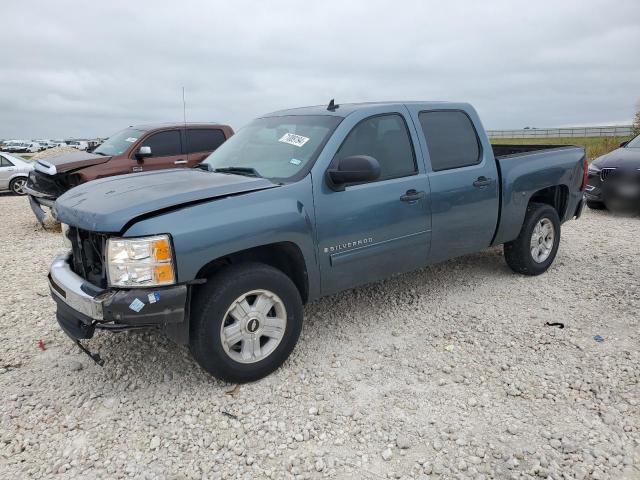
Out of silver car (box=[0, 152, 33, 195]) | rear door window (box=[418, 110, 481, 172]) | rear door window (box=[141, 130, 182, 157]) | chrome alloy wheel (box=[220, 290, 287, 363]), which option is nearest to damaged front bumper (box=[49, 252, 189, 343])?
chrome alloy wheel (box=[220, 290, 287, 363])

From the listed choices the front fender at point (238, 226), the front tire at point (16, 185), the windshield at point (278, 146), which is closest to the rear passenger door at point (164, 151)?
the windshield at point (278, 146)

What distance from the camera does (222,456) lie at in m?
2.85

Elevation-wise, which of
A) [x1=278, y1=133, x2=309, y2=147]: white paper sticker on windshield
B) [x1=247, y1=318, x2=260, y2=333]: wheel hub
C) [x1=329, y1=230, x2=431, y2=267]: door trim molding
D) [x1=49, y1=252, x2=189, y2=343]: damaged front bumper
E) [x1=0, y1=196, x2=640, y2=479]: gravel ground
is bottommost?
[x1=0, y1=196, x2=640, y2=479]: gravel ground

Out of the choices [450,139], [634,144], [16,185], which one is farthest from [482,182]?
[16,185]

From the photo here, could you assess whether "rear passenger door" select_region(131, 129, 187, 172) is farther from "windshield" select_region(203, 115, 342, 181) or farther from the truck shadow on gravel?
the truck shadow on gravel

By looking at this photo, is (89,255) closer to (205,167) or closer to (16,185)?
(205,167)

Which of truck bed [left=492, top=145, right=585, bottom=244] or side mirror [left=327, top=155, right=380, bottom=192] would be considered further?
truck bed [left=492, top=145, right=585, bottom=244]

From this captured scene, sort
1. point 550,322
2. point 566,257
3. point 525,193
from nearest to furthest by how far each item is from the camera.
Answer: point 550,322 → point 525,193 → point 566,257

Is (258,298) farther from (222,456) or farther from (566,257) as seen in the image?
(566,257)

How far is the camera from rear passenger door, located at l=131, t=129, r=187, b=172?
8594mm

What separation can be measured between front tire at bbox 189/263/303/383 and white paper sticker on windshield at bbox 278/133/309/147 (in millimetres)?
1096

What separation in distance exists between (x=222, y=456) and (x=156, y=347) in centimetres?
144

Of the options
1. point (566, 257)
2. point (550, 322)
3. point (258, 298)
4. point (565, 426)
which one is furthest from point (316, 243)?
point (566, 257)

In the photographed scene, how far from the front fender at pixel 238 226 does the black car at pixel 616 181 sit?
24.1ft
